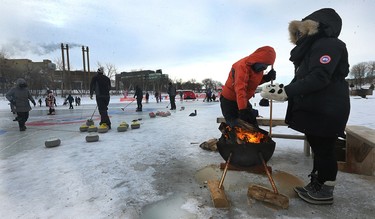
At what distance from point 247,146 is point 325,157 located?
80 centimetres

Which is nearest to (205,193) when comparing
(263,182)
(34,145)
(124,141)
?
(263,182)

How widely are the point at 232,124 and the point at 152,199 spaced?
1.34 m

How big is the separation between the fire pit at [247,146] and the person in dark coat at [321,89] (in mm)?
424

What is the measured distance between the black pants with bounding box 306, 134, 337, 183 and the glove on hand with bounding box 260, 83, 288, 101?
0.58m

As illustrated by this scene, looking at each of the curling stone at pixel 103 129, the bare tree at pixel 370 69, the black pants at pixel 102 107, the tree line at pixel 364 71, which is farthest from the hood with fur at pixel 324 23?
the bare tree at pixel 370 69

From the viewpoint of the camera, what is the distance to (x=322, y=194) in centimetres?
261

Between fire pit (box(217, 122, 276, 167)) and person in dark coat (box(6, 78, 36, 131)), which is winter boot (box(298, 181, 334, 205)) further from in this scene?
person in dark coat (box(6, 78, 36, 131))

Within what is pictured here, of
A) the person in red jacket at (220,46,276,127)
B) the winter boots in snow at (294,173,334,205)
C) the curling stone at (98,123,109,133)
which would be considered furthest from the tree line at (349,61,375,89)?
the winter boots in snow at (294,173,334,205)

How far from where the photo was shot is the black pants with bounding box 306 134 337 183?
250 cm

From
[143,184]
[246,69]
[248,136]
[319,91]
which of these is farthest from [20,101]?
[319,91]

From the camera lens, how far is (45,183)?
3.31 metres

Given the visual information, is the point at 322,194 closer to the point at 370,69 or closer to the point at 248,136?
the point at 248,136

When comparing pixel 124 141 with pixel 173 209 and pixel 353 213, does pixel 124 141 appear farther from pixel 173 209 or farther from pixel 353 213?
pixel 353 213

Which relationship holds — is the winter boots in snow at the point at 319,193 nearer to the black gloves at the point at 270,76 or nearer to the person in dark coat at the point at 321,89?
the person in dark coat at the point at 321,89
